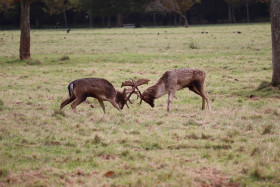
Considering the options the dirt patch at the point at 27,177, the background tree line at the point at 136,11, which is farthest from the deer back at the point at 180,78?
the background tree line at the point at 136,11

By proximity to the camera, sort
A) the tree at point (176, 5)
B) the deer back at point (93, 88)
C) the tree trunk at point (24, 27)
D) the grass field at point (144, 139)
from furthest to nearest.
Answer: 1. the tree at point (176, 5)
2. the tree trunk at point (24, 27)
3. the deer back at point (93, 88)
4. the grass field at point (144, 139)

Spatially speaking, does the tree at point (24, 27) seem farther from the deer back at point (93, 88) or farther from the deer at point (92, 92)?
the deer back at point (93, 88)

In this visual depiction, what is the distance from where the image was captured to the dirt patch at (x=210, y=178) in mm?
6549

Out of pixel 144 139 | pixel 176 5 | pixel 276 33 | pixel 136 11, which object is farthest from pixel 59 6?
pixel 144 139

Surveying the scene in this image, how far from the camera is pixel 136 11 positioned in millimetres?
88000

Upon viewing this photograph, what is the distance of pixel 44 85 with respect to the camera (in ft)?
56.2

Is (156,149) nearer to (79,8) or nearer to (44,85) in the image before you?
(44,85)

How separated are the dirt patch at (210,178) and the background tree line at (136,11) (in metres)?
71.2

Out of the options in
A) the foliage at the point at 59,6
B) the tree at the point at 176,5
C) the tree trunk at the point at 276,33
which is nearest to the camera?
the tree trunk at the point at 276,33

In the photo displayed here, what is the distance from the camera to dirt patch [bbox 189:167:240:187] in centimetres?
655

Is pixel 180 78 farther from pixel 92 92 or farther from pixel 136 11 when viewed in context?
pixel 136 11

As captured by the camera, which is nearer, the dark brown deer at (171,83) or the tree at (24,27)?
the dark brown deer at (171,83)

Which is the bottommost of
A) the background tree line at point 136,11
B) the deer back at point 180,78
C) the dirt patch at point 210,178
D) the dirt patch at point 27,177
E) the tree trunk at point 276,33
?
the dirt patch at point 210,178

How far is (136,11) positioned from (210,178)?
8310cm
